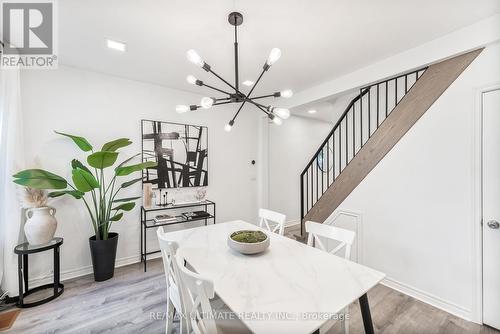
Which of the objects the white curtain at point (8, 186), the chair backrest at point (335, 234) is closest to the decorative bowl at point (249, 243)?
the chair backrest at point (335, 234)

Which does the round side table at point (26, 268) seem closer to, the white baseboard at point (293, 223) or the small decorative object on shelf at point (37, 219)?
the small decorative object on shelf at point (37, 219)

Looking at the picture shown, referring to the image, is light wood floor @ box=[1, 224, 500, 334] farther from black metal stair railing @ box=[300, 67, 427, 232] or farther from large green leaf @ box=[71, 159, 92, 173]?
black metal stair railing @ box=[300, 67, 427, 232]

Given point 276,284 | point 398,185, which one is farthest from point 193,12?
point 398,185

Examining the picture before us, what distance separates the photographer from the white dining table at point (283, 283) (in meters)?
0.99

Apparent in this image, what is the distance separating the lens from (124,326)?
1.91 metres

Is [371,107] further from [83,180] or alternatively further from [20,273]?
[20,273]

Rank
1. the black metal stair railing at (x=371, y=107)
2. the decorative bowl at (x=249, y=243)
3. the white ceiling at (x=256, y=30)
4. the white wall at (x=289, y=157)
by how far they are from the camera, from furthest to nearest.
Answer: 1. the white wall at (x=289, y=157)
2. the black metal stair railing at (x=371, y=107)
3. the white ceiling at (x=256, y=30)
4. the decorative bowl at (x=249, y=243)

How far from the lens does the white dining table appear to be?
3.25ft

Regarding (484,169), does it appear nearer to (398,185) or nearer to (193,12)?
(398,185)

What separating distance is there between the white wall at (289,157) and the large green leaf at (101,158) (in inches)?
116

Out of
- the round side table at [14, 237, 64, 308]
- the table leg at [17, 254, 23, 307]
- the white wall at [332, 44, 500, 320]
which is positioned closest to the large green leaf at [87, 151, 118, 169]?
the round side table at [14, 237, 64, 308]

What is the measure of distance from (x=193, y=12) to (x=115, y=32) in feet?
2.84

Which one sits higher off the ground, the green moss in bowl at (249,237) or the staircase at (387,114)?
the staircase at (387,114)

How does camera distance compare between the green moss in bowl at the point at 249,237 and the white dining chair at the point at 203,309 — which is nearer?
the white dining chair at the point at 203,309
